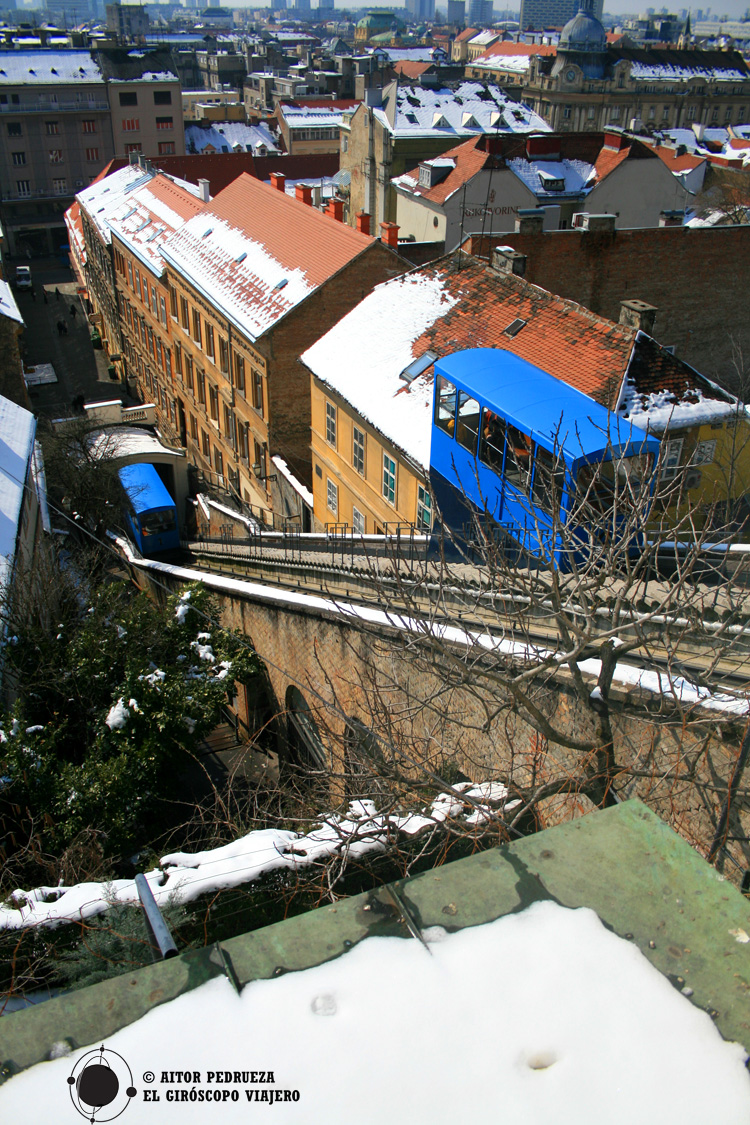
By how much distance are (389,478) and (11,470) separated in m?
9.28

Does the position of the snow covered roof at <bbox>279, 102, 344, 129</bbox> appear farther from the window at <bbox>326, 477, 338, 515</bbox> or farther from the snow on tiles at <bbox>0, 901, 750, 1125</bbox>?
the snow on tiles at <bbox>0, 901, 750, 1125</bbox>

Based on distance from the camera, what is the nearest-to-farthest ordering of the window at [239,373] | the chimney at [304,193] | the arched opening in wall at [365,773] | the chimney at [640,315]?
1. the arched opening in wall at [365,773]
2. the chimney at [640,315]
3. the window at [239,373]
4. the chimney at [304,193]

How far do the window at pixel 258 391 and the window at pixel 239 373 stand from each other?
3.95 ft

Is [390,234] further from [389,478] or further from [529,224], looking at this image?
[389,478]

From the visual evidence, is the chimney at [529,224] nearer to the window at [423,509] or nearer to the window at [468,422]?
the window at [423,509]

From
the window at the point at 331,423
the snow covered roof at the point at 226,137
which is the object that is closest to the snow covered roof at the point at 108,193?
the window at the point at 331,423

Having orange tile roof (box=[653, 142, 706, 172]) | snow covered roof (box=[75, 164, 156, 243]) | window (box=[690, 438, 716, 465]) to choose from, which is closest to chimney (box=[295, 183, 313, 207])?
snow covered roof (box=[75, 164, 156, 243])

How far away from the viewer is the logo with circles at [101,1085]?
3.34 metres

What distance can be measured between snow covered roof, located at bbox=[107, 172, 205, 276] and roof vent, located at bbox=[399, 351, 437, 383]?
19509 mm

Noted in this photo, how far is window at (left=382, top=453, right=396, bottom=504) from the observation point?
19938 millimetres

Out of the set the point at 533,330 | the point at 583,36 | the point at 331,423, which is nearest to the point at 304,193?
the point at 331,423

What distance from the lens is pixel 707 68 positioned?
10700cm

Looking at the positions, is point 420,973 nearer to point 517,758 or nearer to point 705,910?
point 705,910

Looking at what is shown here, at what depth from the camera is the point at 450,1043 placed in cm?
364
